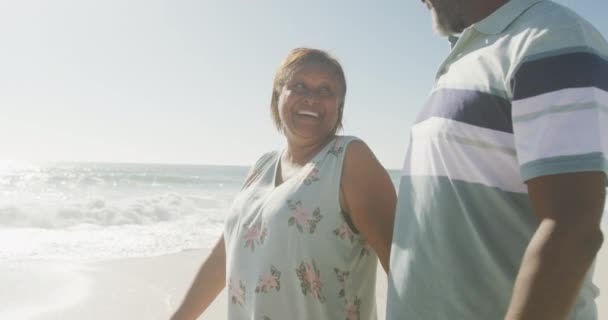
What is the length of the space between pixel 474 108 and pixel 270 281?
3.46 feet

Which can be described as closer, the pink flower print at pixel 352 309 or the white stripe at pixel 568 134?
the white stripe at pixel 568 134

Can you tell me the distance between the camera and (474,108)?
1.09 meters

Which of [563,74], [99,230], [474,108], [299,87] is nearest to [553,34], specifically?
[563,74]

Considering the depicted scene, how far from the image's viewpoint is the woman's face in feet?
6.84

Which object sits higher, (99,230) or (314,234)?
(314,234)

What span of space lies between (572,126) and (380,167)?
0.98m

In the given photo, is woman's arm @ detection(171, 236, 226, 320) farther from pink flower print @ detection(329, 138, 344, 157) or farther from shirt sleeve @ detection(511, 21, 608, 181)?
shirt sleeve @ detection(511, 21, 608, 181)

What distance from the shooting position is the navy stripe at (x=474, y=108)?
1.04 meters

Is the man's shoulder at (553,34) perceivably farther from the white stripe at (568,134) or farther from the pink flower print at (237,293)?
the pink flower print at (237,293)

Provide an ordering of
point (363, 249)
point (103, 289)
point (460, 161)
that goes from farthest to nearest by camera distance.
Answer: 1. point (103, 289)
2. point (363, 249)
3. point (460, 161)

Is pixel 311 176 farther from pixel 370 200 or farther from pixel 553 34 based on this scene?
pixel 553 34

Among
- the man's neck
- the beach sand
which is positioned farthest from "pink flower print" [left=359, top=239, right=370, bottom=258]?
the beach sand

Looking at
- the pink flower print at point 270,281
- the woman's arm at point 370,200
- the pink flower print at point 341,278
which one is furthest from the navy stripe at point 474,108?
the pink flower print at point 270,281

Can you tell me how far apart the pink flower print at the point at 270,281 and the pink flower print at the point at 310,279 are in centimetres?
9
